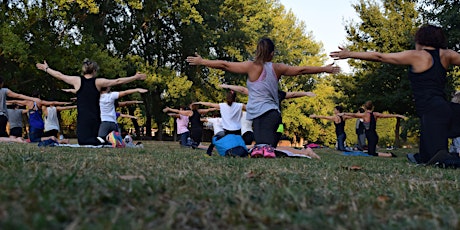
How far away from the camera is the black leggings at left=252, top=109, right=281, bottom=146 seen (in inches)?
319

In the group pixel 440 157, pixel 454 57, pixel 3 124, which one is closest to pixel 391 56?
pixel 454 57

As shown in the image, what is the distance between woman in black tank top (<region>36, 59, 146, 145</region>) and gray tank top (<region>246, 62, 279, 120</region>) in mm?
3003

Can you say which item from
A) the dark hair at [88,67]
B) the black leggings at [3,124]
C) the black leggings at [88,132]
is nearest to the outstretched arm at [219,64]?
the dark hair at [88,67]

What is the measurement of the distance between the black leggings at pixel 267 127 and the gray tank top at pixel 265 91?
0.29 feet

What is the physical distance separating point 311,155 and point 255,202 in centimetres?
634

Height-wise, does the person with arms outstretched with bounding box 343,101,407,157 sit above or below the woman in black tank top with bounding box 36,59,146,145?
below

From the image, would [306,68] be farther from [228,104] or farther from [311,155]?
[228,104]

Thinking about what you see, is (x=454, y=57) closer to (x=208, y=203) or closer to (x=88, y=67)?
(x=208, y=203)

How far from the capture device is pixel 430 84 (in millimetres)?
6809

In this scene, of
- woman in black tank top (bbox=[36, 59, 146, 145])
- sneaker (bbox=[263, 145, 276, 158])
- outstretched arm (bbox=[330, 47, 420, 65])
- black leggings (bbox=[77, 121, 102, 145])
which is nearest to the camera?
outstretched arm (bbox=[330, 47, 420, 65])

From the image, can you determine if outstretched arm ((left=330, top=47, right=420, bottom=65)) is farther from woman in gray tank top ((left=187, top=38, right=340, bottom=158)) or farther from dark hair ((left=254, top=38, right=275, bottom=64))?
dark hair ((left=254, top=38, right=275, bottom=64))

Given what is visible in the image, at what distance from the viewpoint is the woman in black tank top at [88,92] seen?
1034cm

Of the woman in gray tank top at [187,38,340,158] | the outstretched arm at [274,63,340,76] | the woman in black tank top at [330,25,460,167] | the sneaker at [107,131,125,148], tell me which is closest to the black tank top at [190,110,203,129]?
the sneaker at [107,131,125,148]

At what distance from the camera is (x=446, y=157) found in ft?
21.1
